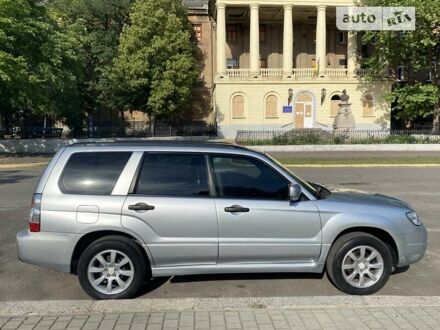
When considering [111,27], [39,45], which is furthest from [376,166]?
[111,27]

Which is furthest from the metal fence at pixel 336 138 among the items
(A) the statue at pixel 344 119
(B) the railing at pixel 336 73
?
(B) the railing at pixel 336 73

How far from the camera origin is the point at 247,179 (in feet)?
15.9

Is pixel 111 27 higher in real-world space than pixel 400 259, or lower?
higher

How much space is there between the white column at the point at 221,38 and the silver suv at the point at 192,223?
1552 inches

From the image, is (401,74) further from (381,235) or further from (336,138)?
(381,235)

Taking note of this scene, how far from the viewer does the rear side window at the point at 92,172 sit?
15.4 ft

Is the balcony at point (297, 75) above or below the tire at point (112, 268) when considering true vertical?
above

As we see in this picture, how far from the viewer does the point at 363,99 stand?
4378 centimetres

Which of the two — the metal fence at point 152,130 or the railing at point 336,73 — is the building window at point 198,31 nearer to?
the metal fence at point 152,130

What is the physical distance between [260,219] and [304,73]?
41.3 meters

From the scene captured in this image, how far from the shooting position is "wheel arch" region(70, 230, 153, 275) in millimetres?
4648

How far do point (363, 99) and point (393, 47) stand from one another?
24.2ft

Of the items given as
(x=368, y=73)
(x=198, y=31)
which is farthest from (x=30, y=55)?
(x=368, y=73)

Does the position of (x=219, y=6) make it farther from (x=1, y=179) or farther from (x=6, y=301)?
(x=6, y=301)
